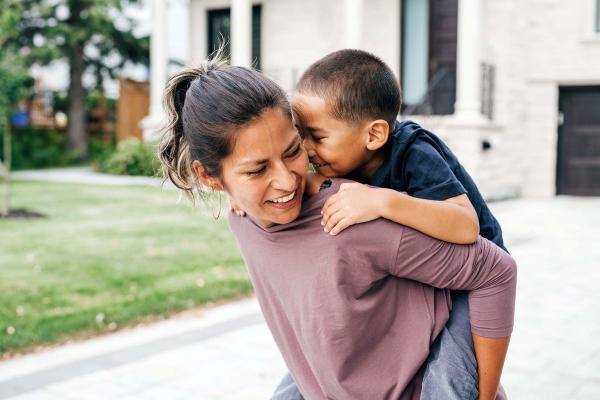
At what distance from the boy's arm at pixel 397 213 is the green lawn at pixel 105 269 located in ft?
13.3

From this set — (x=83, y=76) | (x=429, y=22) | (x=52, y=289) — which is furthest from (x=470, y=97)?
(x=83, y=76)

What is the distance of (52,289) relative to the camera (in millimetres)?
6520

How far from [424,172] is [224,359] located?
3.40m

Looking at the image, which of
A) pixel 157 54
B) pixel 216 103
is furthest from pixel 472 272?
pixel 157 54

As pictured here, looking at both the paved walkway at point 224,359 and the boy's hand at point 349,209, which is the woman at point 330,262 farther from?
the paved walkway at point 224,359

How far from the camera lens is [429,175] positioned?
172 cm

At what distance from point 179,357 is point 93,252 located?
11.7 feet

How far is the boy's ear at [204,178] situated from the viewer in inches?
68.7

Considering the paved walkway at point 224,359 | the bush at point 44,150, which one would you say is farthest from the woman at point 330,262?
the bush at point 44,150

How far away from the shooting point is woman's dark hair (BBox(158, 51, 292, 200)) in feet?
5.20

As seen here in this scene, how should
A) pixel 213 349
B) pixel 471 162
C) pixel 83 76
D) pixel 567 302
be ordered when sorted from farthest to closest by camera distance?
1. pixel 83 76
2. pixel 471 162
3. pixel 567 302
4. pixel 213 349

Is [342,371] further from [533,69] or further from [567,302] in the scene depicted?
[533,69]

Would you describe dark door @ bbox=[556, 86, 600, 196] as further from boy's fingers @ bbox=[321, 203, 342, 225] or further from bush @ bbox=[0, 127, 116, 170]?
boy's fingers @ bbox=[321, 203, 342, 225]

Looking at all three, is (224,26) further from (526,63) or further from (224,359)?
(224,359)
